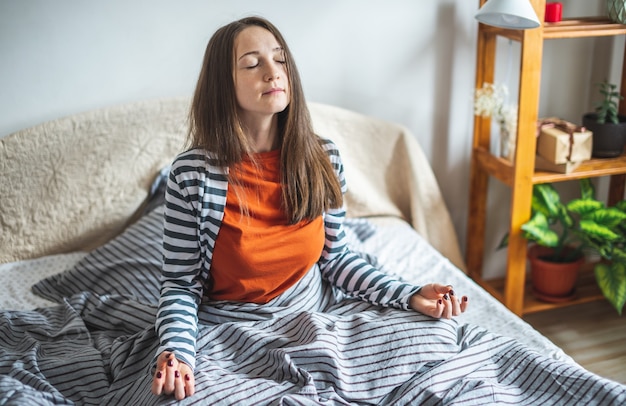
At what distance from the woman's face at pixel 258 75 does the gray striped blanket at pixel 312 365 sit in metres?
0.40

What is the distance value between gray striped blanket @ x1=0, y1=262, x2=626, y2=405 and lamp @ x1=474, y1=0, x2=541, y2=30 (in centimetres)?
88

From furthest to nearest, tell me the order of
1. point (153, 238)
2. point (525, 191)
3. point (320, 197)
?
point (525, 191) → point (153, 238) → point (320, 197)

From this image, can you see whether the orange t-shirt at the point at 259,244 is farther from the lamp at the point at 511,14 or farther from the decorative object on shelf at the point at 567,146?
the decorative object on shelf at the point at 567,146

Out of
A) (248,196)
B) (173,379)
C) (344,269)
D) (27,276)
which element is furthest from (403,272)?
(27,276)

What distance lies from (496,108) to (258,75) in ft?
3.67

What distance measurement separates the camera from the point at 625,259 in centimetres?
227

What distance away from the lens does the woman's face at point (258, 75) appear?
1.45m

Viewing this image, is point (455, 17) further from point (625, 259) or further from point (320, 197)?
point (320, 197)

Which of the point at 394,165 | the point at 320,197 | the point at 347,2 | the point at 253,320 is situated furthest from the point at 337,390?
the point at 347,2

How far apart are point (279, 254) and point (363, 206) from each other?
34.8 inches

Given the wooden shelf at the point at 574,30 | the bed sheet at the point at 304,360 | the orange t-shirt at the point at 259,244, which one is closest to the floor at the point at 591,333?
the bed sheet at the point at 304,360

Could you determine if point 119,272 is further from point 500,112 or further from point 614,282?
point 614,282

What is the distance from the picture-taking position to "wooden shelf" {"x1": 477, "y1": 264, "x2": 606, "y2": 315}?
2.47 metres

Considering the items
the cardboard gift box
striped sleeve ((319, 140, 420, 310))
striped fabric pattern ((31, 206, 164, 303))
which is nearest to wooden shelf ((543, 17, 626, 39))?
the cardboard gift box
